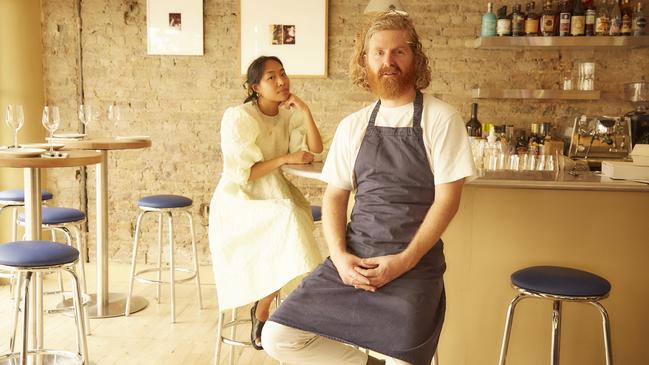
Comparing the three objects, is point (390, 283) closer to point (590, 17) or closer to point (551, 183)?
point (551, 183)

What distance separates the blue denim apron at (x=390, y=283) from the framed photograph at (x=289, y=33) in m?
2.64

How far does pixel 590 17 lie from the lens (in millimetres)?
4477

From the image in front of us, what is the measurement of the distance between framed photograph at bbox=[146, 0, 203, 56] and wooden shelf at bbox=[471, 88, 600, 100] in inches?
82.3

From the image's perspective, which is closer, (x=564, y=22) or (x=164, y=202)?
(x=164, y=202)

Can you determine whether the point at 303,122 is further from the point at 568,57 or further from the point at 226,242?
the point at 568,57

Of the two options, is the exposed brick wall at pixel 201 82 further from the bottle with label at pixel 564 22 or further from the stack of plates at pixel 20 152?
the stack of plates at pixel 20 152

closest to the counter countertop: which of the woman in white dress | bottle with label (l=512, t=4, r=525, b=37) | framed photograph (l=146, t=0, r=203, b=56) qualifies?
the woman in white dress

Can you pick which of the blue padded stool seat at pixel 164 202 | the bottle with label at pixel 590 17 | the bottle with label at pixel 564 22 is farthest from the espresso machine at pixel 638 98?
the blue padded stool seat at pixel 164 202

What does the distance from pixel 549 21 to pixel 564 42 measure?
0.18 metres

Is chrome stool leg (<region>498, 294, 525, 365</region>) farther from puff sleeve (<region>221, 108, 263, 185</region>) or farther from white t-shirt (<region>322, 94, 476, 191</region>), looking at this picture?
puff sleeve (<region>221, 108, 263, 185</region>)

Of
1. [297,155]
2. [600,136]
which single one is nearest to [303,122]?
[297,155]

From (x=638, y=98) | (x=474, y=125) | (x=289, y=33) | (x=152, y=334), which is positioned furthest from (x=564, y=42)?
(x=152, y=334)

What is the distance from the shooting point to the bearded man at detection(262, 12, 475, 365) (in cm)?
212

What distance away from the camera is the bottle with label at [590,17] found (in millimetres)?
4473
